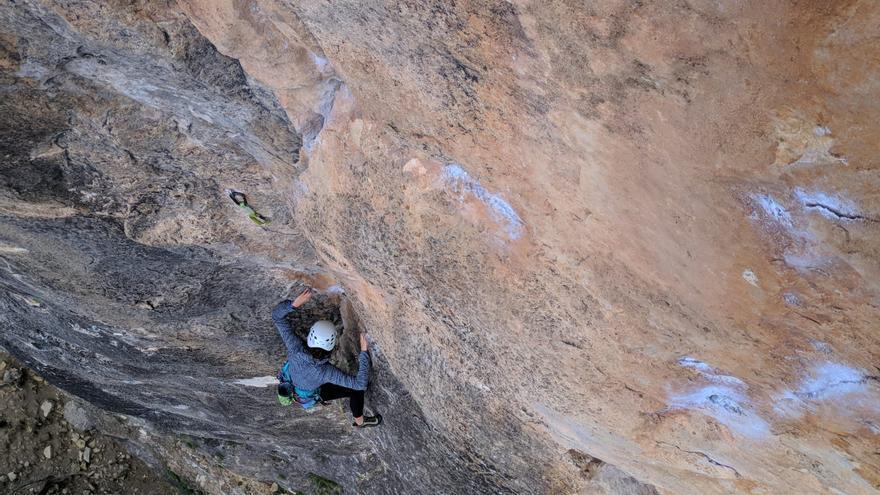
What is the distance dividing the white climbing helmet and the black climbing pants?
1.87 feet

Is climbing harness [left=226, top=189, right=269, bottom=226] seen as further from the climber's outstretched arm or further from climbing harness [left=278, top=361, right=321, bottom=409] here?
climbing harness [left=278, top=361, right=321, bottom=409]

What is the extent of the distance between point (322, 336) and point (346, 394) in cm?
77

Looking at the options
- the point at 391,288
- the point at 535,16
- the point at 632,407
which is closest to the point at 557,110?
the point at 535,16

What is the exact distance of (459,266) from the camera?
10.7ft

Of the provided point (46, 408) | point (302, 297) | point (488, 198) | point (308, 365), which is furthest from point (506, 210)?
point (46, 408)

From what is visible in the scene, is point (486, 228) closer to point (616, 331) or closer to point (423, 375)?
point (616, 331)

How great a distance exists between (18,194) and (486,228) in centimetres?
284

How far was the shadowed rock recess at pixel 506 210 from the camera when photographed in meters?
1.96

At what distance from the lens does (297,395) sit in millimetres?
5488

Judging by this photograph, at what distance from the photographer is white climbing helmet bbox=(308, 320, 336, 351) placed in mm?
5004

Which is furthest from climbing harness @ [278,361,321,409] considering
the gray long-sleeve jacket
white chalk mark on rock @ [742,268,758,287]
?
white chalk mark on rock @ [742,268,758,287]

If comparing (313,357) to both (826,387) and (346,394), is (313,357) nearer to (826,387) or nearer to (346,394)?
(346,394)

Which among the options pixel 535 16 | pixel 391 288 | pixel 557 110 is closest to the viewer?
pixel 535 16

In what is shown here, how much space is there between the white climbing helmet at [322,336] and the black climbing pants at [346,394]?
0.57 metres
